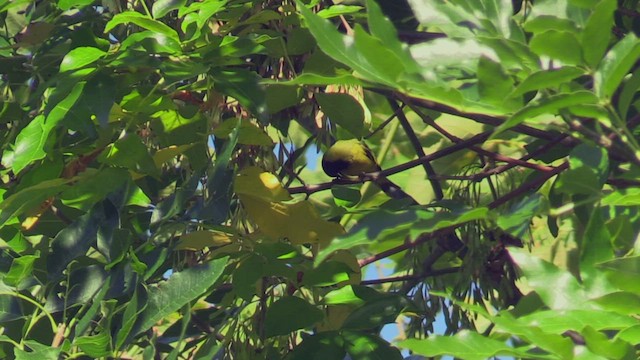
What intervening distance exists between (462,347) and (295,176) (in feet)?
1.71

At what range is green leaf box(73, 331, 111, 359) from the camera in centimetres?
83

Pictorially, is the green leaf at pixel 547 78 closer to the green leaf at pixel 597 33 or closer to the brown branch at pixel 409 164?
the green leaf at pixel 597 33

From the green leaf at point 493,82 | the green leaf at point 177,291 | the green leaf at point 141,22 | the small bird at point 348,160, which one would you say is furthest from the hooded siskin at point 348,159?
the green leaf at point 493,82

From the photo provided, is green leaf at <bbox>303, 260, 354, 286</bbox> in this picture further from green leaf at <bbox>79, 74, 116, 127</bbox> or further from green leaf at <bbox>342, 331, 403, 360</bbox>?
green leaf at <bbox>79, 74, 116, 127</bbox>

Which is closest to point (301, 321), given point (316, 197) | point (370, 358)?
point (370, 358)

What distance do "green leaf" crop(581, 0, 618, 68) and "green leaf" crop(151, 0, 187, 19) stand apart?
1.40 feet

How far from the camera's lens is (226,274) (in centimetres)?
106

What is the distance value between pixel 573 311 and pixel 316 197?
845mm

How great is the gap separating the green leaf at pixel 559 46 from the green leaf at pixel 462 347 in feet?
0.62

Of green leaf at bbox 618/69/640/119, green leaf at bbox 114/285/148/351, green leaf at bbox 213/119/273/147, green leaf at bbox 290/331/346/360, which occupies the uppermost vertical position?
green leaf at bbox 618/69/640/119

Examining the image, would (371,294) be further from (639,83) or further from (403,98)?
(639,83)

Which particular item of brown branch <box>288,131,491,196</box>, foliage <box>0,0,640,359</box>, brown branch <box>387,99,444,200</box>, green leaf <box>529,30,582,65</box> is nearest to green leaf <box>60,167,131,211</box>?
foliage <box>0,0,640,359</box>

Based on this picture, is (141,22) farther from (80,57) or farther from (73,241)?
(73,241)

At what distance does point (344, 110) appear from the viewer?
1.14m
